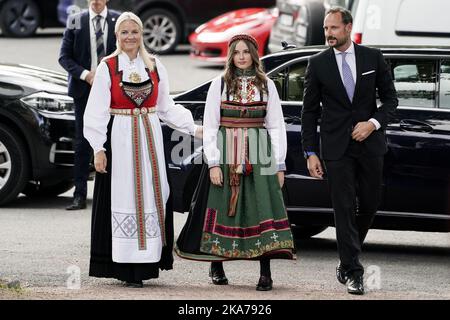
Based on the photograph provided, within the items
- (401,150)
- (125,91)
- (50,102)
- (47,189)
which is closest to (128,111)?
(125,91)

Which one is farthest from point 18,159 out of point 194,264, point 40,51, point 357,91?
point 40,51

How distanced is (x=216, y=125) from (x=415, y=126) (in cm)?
196

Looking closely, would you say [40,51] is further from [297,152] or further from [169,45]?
[297,152]

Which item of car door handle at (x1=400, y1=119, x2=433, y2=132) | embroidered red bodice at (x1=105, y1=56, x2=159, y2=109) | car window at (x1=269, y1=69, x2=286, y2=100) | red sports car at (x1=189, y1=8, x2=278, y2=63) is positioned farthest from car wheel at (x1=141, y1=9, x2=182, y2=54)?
embroidered red bodice at (x1=105, y1=56, x2=159, y2=109)

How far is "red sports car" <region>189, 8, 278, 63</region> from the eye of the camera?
68.5 feet

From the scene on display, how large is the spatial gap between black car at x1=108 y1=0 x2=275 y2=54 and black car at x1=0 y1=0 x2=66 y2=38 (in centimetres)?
160

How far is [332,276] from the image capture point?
32.8ft

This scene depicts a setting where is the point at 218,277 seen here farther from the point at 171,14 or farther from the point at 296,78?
the point at 171,14

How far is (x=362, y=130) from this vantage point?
8.97 metres

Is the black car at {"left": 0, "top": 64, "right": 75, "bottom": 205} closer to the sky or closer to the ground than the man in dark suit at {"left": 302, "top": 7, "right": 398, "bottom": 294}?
closer to the ground

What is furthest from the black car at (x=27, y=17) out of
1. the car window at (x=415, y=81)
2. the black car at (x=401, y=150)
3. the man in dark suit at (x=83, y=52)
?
the car window at (x=415, y=81)

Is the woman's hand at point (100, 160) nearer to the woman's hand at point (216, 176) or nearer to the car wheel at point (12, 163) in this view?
the woman's hand at point (216, 176)

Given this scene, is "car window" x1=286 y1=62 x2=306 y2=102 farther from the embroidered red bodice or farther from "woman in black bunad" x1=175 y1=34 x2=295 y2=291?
the embroidered red bodice
